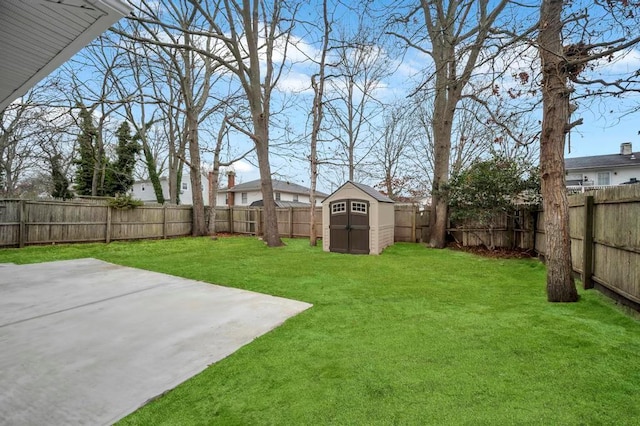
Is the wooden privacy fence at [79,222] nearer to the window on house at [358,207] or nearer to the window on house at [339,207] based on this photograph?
the window on house at [339,207]

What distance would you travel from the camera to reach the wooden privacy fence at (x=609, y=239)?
3.45 m

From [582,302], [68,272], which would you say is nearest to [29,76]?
[68,272]

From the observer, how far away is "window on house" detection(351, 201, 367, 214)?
29.7 feet

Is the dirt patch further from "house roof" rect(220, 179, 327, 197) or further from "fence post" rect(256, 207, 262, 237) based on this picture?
"house roof" rect(220, 179, 327, 197)

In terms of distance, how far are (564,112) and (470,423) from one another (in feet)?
13.7

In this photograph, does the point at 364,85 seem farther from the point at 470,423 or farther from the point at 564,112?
the point at 470,423

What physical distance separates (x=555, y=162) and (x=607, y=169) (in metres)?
24.3

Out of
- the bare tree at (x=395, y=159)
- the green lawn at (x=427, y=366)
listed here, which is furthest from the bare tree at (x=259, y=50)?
the bare tree at (x=395, y=159)

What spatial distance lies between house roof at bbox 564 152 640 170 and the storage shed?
826 inches

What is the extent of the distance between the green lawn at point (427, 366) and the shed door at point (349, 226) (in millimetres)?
4201

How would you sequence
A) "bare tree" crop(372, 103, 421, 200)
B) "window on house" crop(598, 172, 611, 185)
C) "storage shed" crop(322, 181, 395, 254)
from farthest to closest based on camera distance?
"window on house" crop(598, 172, 611, 185) → "bare tree" crop(372, 103, 421, 200) → "storage shed" crop(322, 181, 395, 254)

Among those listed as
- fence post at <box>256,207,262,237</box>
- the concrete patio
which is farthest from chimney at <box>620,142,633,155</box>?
the concrete patio

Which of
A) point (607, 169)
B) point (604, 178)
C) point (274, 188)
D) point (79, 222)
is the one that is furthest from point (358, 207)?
point (604, 178)

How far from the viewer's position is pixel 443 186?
9.59m
